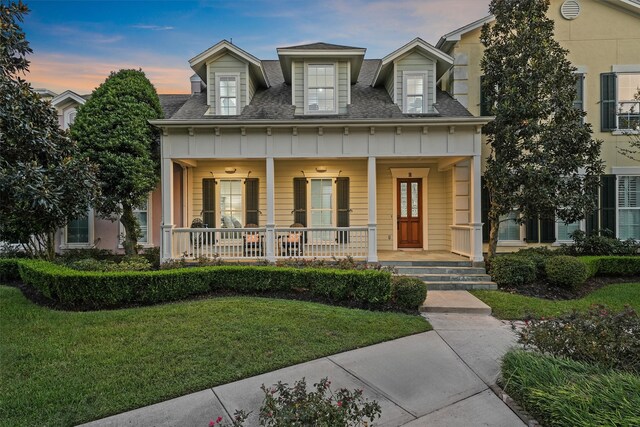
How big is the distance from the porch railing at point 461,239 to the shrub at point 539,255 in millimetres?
1333

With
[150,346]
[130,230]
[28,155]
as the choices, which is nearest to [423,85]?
[28,155]

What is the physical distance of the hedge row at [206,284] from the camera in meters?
6.40

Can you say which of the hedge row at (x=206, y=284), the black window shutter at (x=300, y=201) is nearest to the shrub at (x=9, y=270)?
the hedge row at (x=206, y=284)

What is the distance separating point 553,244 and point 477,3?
30.3ft

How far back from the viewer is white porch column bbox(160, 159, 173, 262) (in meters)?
8.87

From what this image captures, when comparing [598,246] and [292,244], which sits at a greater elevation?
[292,244]

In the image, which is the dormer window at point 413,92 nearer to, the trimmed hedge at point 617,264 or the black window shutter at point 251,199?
the black window shutter at point 251,199

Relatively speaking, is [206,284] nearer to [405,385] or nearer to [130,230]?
[130,230]

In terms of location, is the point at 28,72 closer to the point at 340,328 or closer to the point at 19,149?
the point at 19,149

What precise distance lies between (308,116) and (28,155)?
6956mm

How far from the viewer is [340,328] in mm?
5277

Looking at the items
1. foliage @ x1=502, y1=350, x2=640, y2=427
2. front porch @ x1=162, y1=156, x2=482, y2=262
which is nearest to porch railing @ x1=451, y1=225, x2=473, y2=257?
front porch @ x1=162, y1=156, x2=482, y2=262

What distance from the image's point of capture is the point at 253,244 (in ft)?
31.0

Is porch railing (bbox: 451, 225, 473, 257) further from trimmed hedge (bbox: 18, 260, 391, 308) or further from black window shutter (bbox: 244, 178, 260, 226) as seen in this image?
black window shutter (bbox: 244, 178, 260, 226)
